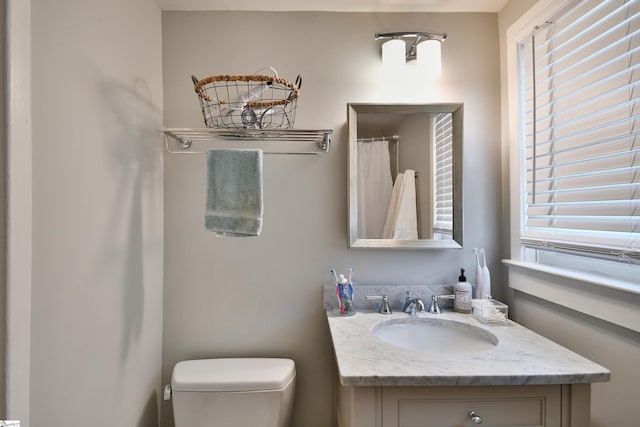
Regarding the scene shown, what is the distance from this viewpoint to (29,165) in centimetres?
74

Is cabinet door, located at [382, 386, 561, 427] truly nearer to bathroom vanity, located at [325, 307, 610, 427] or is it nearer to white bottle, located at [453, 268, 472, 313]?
bathroom vanity, located at [325, 307, 610, 427]

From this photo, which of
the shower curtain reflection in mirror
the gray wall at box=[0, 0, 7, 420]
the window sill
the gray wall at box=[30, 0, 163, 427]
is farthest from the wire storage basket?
the window sill

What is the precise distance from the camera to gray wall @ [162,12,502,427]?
1.46 metres

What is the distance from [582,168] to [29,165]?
5.34 ft

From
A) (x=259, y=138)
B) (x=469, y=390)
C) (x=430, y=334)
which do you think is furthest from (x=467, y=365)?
(x=259, y=138)

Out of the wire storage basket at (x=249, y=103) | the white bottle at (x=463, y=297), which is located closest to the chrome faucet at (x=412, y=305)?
the white bottle at (x=463, y=297)

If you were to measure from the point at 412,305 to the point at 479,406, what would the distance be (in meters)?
0.51

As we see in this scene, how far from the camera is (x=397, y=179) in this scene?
1.43 meters

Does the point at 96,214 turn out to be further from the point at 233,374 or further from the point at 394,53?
the point at 394,53

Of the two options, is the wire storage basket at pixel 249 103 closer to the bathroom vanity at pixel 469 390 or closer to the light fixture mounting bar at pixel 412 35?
the light fixture mounting bar at pixel 412 35

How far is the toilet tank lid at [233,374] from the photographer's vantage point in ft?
4.02

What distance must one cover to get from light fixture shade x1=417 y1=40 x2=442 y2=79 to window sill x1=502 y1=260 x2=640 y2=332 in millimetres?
944

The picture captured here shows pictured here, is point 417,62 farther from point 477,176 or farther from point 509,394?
point 509,394

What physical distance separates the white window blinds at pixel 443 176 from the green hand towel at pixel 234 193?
83 centimetres
